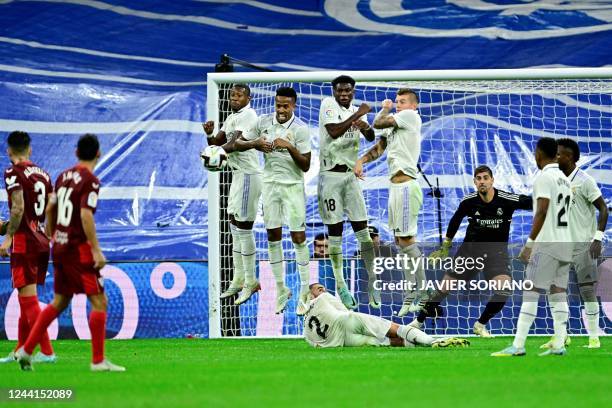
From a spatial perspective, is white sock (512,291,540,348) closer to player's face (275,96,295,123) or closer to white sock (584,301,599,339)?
white sock (584,301,599,339)

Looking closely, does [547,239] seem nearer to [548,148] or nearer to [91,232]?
[548,148]

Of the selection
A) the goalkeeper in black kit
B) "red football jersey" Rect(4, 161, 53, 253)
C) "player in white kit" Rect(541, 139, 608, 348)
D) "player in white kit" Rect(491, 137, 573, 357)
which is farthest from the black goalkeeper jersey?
"red football jersey" Rect(4, 161, 53, 253)

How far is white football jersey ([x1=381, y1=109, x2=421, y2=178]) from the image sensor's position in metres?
15.1

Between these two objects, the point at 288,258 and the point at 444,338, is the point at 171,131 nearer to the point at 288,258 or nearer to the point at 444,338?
the point at 288,258

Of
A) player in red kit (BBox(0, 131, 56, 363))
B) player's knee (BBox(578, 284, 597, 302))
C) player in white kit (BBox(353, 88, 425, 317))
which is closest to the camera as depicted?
player in red kit (BBox(0, 131, 56, 363))

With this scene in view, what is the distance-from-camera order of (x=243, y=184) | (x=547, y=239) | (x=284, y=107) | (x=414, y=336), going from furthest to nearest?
(x=243, y=184), (x=284, y=107), (x=414, y=336), (x=547, y=239)

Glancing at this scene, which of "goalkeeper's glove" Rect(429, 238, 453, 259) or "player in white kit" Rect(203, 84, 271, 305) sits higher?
"player in white kit" Rect(203, 84, 271, 305)

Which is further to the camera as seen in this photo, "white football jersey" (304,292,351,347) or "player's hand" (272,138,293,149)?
"player's hand" (272,138,293,149)

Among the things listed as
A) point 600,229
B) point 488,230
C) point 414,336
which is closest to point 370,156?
point 488,230

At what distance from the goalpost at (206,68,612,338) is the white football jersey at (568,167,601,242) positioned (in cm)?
253

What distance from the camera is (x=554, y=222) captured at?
465 inches

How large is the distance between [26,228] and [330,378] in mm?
4009

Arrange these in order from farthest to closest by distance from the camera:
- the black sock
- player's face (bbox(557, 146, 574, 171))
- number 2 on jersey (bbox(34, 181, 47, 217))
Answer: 1. the black sock
2. player's face (bbox(557, 146, 574, 171))
3. number 2 on jersey (bbox(34, 181, 47, 217))

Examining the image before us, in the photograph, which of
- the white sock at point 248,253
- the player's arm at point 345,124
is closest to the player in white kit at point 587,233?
the player's arm at point 345,124
